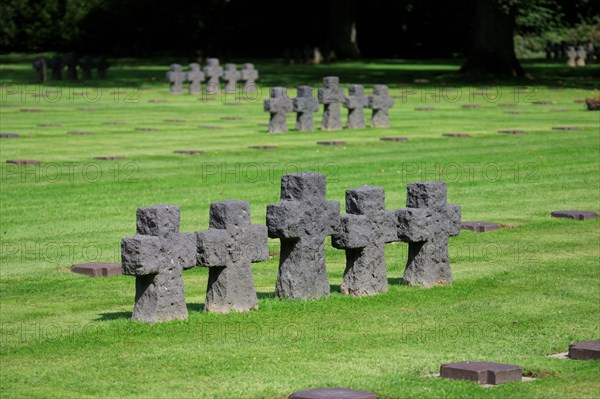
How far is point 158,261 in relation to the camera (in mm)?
10938

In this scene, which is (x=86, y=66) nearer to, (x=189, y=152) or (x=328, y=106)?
(x=328, y=106)

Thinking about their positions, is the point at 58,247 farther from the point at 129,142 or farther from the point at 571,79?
the point at 571,79

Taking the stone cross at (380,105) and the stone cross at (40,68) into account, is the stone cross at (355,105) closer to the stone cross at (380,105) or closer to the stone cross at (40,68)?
the stone cross at (380,105)

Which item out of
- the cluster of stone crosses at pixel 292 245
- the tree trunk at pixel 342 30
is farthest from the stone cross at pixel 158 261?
the tree trunk at pixel 342 30

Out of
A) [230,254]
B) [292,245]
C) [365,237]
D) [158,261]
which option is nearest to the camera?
[158,261]

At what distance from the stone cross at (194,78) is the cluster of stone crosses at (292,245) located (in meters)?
37.6

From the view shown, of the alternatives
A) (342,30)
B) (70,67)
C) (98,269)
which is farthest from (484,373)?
(342,30)

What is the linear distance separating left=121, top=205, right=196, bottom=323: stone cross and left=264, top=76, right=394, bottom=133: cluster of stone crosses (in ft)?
70.4

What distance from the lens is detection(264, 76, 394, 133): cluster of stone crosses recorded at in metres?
33.1

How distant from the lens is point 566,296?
1319 centimetres

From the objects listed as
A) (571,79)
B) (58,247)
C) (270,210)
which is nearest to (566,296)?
(270,210)

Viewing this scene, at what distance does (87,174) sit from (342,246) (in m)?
12.4

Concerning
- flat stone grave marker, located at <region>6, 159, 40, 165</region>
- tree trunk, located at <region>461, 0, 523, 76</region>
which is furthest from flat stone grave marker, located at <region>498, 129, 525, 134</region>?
tree trunk, located at <region>461, 0, 523, 76</region>

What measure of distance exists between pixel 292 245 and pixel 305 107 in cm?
2144
